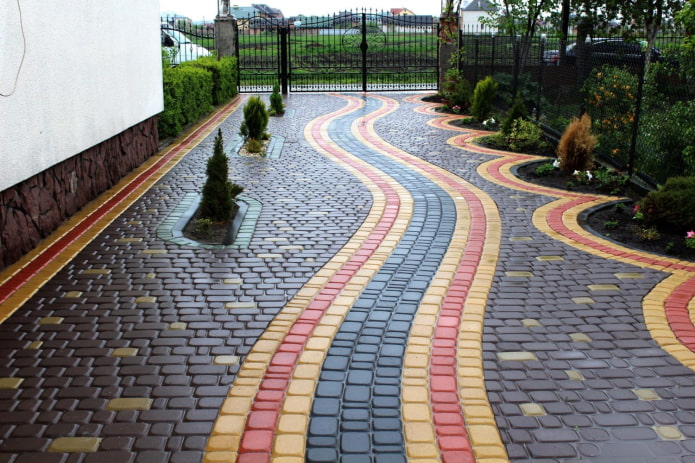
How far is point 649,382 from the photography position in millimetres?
4555

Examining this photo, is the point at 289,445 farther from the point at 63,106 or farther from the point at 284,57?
the point at 284,57

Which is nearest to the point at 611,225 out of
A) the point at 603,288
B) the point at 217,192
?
the point at 603,288

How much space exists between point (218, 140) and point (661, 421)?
5.77 metres

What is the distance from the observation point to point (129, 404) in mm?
4242

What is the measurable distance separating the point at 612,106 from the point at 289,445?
980 centimetres

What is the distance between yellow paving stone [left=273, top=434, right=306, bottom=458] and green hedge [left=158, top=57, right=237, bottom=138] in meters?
11.2

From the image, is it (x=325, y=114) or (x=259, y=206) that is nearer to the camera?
(x=259, y=206)

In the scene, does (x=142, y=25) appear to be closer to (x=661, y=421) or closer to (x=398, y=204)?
(x=398, y=204)

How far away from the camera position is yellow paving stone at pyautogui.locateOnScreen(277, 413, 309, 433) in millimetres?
4004

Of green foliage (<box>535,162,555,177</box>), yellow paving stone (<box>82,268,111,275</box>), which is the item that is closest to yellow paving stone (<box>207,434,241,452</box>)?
yellow paving stone (<box>82,268,111,275</box>)

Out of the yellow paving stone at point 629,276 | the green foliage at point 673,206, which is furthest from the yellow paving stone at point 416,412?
the green foliage at point 673,206

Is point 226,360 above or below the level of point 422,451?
above

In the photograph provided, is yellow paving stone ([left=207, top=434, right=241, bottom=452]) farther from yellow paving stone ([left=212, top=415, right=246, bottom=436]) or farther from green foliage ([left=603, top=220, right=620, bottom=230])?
green foliage ([left=603, top=220, right=620, bottom=230])

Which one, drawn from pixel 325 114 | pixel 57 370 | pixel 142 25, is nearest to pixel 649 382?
pixel 57 370
